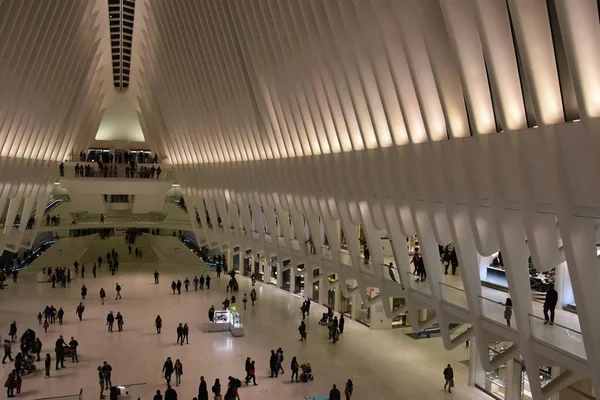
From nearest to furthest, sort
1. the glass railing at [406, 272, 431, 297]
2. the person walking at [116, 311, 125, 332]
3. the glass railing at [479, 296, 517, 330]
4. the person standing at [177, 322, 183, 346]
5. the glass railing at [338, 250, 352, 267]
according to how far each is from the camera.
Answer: the glass railing at [479, 296, 517, 330] < the glass railing at [406, 272, 431, 297] < the glass railing at [338, 250, 352, 267] < the person standing at [177, 322, 183, 346] < the person walking at [116, 311, 125, 332]

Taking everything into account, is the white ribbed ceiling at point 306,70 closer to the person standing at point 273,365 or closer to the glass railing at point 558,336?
the glass railing at point 558,336

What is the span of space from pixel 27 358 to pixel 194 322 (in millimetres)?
7533

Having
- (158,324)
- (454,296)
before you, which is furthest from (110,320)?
(454,296)

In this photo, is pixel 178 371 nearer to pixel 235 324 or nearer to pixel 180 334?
pixel 180 334

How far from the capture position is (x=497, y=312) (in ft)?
36.6

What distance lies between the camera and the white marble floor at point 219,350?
1669 cm

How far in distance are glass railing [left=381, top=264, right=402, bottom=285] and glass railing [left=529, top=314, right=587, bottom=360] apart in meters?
5.61

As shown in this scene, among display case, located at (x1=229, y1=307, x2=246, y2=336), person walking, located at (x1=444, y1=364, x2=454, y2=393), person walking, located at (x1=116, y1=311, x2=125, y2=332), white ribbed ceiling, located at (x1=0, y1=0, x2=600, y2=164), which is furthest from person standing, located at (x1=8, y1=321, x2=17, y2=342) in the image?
person walking, located at (x1=444, y1=364, x2=454, y2=393)

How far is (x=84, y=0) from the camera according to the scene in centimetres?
2375

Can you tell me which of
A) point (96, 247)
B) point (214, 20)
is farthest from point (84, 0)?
point (96, 247)

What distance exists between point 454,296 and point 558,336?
3470 millimetres

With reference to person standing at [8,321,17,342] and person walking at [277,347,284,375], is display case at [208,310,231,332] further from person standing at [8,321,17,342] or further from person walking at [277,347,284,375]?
person standing at [8,321,17,342]

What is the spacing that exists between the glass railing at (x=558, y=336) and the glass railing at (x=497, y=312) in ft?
2.31

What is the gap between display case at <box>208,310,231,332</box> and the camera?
23.0 meters
